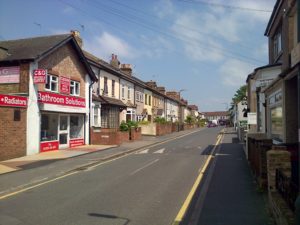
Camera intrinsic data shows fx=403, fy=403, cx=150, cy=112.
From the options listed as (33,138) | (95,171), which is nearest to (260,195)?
(95,171)

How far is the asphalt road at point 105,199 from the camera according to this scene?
7.96 m

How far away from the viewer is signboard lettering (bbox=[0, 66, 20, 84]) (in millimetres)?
22703

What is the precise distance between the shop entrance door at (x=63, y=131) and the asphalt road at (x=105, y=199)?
11.2 meters

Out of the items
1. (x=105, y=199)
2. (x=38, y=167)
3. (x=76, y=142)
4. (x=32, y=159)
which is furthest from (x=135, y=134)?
(x=105, y=199)

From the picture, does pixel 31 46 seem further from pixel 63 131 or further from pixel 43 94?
pixel 63 131

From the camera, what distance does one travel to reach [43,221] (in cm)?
781

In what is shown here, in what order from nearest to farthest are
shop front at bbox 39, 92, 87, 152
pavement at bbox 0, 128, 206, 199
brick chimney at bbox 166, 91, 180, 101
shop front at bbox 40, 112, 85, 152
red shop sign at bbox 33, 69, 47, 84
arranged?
pavement at bbox 0, 128, 206, 199, red shop sign at bbox 33, 69, 47, 84, shop front at bbox 39, 92, 87, 152, shop front at bbox 40, 112, 85, 152, brick chimney at bbox 166, 91, 180, 101

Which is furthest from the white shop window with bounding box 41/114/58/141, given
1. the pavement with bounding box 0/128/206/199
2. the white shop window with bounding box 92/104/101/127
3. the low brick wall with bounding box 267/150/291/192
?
the low brick wall with bounding box 267/150/291/192

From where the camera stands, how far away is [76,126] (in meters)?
29.0

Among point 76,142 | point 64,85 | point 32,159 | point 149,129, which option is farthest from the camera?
point 149,129

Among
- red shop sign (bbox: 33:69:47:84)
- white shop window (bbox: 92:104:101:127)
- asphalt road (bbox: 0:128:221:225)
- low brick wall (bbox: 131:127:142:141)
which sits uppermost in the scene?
red shop sign (bbox: 33:69:47:84)

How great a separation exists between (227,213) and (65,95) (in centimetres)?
1955

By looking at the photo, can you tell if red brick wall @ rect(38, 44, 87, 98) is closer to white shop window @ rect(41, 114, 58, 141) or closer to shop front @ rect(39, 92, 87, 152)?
shop front @ rect(39, 92, 87, 152)

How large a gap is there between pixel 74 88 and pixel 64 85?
178 centimetres
